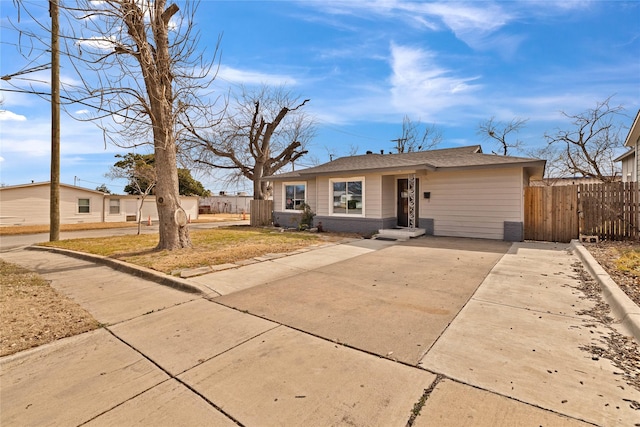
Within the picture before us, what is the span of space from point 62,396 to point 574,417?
11.5 feet

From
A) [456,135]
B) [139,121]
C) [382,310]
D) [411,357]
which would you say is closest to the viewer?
[411,357]

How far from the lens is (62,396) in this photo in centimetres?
212

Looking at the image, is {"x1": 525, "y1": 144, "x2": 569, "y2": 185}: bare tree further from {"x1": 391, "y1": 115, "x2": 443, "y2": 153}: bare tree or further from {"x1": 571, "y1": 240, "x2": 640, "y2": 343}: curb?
{"x1": 571, "y1": 240, "x2": 640, "y2": 343}: curb

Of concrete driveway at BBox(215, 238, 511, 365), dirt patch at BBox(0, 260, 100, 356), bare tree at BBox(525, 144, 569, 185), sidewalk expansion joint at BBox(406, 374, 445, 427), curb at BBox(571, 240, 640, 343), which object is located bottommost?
dirt patch at BBox(0, 260, 100, 356)

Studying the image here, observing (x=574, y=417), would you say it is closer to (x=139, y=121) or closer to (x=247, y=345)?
(x=247, y=345)

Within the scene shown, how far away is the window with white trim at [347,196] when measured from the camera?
12.1 metres

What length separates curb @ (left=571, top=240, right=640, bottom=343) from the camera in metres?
2.89

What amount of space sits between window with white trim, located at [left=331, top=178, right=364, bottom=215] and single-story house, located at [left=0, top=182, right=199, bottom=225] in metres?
17.8

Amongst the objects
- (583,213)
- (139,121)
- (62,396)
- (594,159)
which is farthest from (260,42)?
(594,159)

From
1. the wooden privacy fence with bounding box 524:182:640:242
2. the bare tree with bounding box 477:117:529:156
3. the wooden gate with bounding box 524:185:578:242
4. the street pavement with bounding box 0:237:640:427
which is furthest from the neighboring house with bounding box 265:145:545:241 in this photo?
the bare tree with bounding box 477:117:529:156

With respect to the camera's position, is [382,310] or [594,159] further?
[594,159]

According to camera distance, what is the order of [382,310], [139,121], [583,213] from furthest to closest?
1. [583,213]
2. [139,121]
3. [382,310]

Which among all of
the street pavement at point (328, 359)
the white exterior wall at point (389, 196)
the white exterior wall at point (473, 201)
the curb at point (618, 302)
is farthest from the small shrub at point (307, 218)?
the curb at point (618, 302)

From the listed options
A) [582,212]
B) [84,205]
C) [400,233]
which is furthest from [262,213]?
[84,205]
